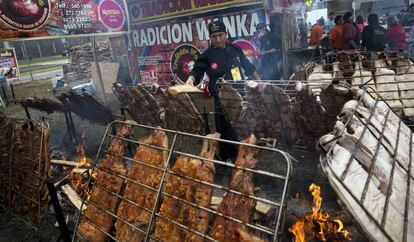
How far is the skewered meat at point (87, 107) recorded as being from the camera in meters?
6.47

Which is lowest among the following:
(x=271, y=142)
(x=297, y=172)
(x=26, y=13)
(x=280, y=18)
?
(x=297, y=172)

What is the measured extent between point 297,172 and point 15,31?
26.5ft

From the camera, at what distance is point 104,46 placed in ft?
76.3

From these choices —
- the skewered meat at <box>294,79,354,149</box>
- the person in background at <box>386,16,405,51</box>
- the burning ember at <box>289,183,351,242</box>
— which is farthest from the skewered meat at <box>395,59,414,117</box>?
the person in background at <box>386,16,405,51</box>

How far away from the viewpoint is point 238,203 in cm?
222

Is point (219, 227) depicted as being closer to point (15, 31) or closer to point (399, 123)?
point (399, 123)

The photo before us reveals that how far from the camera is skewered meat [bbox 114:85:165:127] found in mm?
5857

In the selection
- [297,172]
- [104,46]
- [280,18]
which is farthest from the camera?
[104,46]

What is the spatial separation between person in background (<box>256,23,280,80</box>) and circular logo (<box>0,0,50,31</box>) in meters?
6.23

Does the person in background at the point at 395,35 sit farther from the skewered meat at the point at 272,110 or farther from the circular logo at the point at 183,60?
the skewered meat at the point at 272,110

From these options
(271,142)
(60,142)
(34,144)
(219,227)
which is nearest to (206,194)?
(219,227)

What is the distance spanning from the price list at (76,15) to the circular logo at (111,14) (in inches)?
17.8

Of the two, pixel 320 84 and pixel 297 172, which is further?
pixel 297 172

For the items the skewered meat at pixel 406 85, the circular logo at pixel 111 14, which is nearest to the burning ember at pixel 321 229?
the skewered meat at pixel 406 85
